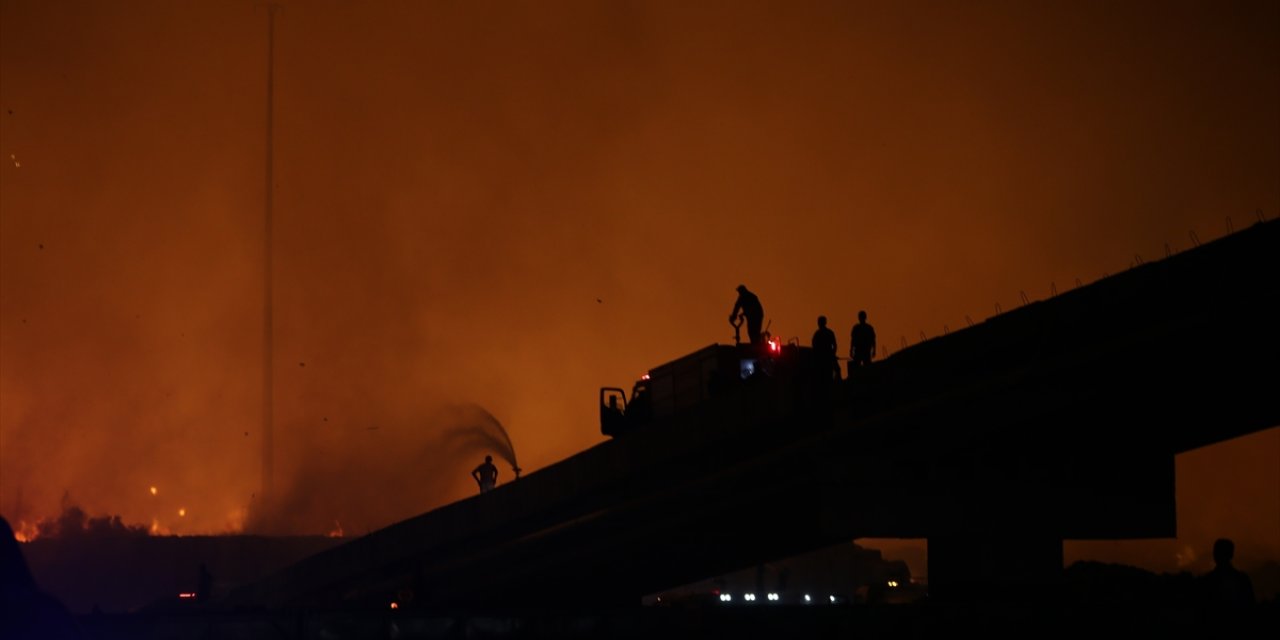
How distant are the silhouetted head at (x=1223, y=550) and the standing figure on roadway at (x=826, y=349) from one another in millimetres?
15989

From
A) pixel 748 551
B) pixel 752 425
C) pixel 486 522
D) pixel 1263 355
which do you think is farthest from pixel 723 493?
pixel 1263 355

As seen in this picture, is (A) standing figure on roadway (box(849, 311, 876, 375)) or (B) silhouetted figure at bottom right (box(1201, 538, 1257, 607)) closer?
(B) silhouetted figure at bottom right (box(1201, 538, 1257, 607))

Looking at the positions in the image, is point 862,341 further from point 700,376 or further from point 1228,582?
point 1228,582

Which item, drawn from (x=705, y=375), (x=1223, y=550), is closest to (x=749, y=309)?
(x=705, y=375)

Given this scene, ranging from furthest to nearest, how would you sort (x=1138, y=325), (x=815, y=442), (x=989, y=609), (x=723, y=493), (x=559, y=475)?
(x=559, y=475) < (x=723, y=493) < (x=815, y=442) < (x=1138, y=325) < (x=989, y=609)

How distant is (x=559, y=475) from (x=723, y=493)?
5.41m

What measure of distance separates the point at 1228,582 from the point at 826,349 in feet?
56.1

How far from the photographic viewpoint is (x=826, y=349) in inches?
1363

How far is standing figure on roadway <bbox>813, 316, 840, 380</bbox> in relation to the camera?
1351 inches

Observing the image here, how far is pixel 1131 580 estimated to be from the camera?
34.6m

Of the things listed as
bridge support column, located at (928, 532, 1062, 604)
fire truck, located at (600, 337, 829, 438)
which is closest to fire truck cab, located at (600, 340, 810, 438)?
fire truck, located at (600, 337, 829, 438)

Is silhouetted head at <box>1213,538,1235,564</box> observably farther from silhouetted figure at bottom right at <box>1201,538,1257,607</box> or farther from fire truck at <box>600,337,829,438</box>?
fire truck at <box>600,337,829,438</box>

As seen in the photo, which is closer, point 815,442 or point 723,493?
point 815,442

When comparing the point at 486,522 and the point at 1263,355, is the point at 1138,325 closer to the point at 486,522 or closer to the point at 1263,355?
the point at 1263,355
